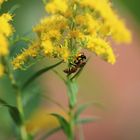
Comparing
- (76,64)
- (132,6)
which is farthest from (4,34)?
(132,6)

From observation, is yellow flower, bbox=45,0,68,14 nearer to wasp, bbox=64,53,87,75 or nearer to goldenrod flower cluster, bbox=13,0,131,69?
goldenrod flower cluster, bbox=13,0,131,69

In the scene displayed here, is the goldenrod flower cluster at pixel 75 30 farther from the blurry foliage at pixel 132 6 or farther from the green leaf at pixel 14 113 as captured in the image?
the blurry foliage at pixel 132 6

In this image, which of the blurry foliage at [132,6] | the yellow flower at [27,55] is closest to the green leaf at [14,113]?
the yellow flower at [27,55]

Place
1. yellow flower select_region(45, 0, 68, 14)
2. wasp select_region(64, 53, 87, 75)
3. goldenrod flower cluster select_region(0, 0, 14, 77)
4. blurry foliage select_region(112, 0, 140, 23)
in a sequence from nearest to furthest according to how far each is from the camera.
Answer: goldenrod flower cluster select_region(0, 0, 14, 77) < yellow flower select_region(45, 0, 68, 14) < wasp select_region(64, 53, 87, 75) < blurry foliage select_region(112, 0, 140, 23)

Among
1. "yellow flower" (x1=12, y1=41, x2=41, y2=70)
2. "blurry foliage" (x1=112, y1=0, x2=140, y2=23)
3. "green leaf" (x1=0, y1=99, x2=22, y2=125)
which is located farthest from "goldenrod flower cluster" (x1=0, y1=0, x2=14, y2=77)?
"blurry foliage" (x1=112, y1=0, x2=140, y2=23)

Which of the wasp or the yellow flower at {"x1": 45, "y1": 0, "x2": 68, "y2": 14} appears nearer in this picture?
the yellow flower at {"x1": 45, "y1": 0, "x2": 68, "y2": 14}

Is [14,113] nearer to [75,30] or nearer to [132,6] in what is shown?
[75,30]

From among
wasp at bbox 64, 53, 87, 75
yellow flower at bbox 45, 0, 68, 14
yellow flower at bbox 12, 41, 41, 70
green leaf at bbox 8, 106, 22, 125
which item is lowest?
green leaf at bbox 8, 106, 22, 125

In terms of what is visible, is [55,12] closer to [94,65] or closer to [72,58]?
[72,58]
